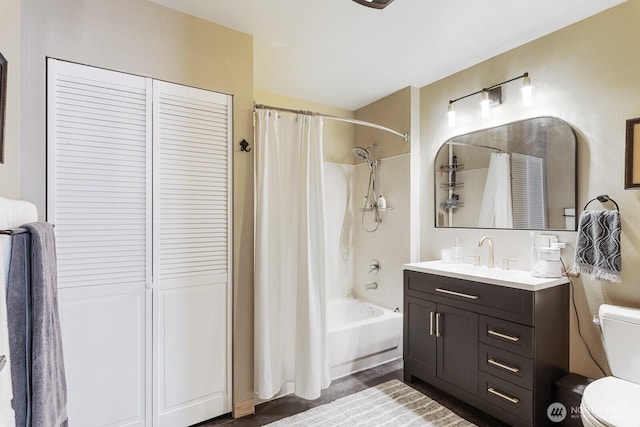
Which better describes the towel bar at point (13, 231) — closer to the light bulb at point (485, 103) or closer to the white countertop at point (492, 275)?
the white countertop at point (492, 275)

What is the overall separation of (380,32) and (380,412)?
256 centimetres

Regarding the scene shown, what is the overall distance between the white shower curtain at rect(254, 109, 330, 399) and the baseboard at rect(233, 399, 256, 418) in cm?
10

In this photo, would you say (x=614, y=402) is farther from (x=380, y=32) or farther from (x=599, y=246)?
(x=380, y=32)

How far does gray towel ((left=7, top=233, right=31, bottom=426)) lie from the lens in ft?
3.11

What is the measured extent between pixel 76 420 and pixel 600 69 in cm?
356

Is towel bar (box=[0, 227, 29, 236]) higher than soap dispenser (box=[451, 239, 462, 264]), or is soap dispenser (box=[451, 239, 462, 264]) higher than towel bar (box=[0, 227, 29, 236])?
towel bar (box=[0, 227, 29, 236])

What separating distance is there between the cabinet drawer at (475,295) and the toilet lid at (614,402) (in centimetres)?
40

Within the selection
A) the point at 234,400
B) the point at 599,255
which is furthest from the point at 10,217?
the point at 599,255

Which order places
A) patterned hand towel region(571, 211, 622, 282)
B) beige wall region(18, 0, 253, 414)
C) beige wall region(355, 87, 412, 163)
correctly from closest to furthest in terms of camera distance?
beige wall region(18, 0, 253, 414)
patterned hand towel region(571, 211, 622, 282)
beige wall region(355, 87, 412, 163)

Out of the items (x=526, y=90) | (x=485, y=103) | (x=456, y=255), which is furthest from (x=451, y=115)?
(x=456, y=255)

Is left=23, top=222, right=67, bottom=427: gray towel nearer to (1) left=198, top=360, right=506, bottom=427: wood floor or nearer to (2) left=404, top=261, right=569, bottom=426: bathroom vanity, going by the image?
(1) left=198, top=360, right=506, bottom=427: wood floor

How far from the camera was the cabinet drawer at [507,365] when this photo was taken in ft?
5.95

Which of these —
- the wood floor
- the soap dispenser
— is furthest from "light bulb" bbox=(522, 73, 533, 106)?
the wood floor

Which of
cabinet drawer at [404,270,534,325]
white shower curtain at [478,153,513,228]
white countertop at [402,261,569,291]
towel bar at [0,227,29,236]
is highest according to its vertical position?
white shower curtain at [478,153,513,228]
